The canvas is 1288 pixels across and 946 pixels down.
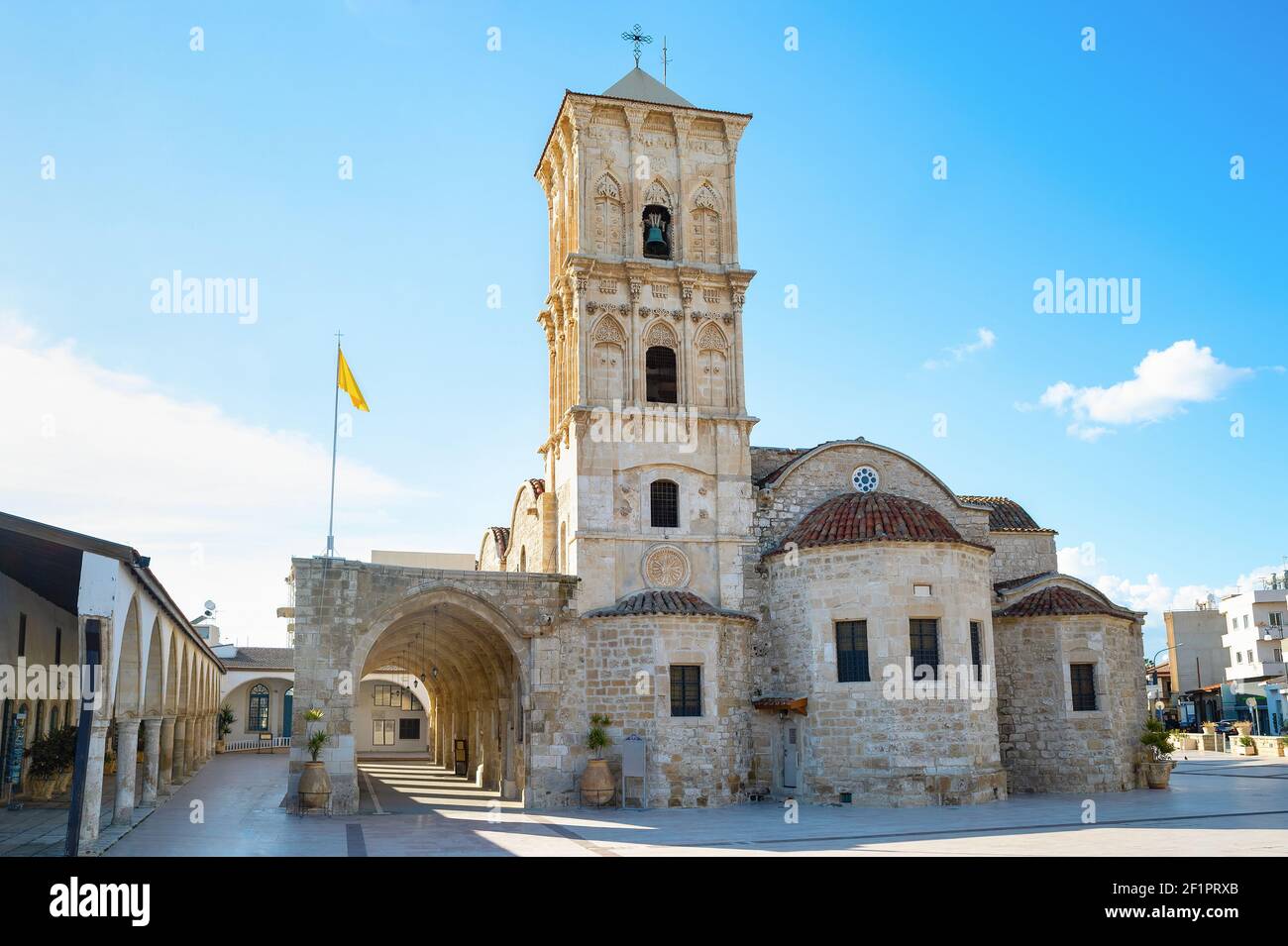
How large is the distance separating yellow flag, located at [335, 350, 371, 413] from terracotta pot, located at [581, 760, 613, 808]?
1090 cm

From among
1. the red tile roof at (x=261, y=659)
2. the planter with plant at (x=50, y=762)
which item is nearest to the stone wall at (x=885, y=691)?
the planter with plant at (x=50, y=762)

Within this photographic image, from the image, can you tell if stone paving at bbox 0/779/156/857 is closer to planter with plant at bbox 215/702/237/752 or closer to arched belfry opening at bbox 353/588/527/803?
arched belfry opening at bbox 353/588/527/803

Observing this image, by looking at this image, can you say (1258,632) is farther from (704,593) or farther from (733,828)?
(733,828)

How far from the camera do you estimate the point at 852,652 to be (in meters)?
25.1

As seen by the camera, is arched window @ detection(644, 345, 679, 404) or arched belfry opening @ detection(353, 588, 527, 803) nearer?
arched belfry opening @ detection(353, 588, 527, 803)

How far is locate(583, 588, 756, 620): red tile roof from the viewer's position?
2538 centimetres

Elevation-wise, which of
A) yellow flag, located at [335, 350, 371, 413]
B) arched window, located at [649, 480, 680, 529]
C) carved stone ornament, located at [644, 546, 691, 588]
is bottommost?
carved stone ornament, located at [644, 546, 691, 588]

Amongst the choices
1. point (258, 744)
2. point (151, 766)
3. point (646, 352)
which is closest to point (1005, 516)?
point (646, 352)

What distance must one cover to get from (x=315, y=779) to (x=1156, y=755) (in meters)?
21.5

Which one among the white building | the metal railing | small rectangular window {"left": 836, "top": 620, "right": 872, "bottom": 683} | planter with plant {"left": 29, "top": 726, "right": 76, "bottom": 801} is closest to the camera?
planter with plant {"left": 29, "top": 726, "right": 76, "bottom": 801}

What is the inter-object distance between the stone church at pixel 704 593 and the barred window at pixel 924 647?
0.20 ft

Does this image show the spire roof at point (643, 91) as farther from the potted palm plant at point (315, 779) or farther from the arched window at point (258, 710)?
the arched window at point (258, 710)

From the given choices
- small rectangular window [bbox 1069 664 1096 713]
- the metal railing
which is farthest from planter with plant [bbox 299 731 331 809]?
the metal railing
